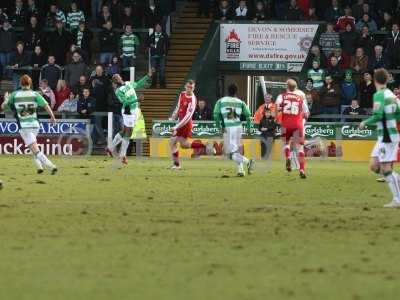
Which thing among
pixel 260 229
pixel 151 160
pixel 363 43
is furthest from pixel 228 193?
pixel 363 43

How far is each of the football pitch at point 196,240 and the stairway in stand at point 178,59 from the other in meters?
15.7

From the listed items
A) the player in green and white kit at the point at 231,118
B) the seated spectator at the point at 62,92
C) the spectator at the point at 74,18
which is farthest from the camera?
the spectator at the point at 74,18

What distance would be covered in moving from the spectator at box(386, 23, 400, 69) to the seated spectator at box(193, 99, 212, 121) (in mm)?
5922

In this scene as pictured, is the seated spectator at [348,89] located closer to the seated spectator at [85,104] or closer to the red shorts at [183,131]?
the seated spectator at [85,104]

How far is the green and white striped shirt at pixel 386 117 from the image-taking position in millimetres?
18484

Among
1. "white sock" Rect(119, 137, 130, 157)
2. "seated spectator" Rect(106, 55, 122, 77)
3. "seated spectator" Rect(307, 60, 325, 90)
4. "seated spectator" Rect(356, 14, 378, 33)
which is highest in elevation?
"seated spectator" Rect(356, 14, 378, 33)

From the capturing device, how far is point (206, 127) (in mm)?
37625

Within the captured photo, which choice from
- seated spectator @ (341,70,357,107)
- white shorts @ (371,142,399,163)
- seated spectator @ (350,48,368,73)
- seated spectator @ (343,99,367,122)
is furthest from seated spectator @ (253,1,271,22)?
white shorts @ (371,142,399,163)

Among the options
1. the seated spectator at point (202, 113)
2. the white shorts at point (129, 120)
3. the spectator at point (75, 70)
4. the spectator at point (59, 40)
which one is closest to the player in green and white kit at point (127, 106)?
the white shorts at point (129, 120)

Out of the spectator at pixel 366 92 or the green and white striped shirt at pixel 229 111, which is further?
the spectator at pixel 366 92

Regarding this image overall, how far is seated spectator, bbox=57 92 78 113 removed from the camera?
39.0 m

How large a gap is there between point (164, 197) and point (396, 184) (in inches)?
161

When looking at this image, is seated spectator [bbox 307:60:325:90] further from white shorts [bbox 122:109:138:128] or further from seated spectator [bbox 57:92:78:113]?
white shorts [bbox 122:109:138:128]

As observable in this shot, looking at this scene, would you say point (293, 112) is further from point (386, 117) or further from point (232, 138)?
point (386, 117)
